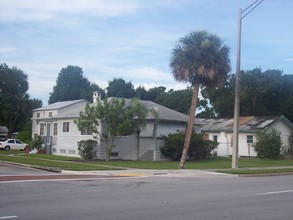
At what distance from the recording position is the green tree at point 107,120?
31.2 meters

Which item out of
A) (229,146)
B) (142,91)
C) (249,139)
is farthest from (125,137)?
(142,91)

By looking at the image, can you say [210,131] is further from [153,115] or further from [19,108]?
[19,108]

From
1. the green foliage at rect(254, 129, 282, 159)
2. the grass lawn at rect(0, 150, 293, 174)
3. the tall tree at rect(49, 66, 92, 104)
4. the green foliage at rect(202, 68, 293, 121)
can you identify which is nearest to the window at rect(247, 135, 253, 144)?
the green foliage at rect(254, 129, 282, 159)

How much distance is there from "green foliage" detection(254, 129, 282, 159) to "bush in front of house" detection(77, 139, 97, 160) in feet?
55.1

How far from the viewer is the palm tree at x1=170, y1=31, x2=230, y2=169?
25703 mm

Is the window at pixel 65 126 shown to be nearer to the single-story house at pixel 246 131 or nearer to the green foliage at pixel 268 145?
the single-story house at pixel 246 131

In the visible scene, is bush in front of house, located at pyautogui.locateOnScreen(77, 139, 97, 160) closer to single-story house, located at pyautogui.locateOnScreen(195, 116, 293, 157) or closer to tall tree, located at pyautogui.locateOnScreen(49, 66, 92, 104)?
single-story house, located at pyautogui.locateOnScreen(195, 116, 293, 157)

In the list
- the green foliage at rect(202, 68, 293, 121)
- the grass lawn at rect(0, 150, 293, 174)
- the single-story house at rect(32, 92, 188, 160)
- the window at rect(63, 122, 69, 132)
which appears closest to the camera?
the grass lawn at rect(0, 150, 293, 174)

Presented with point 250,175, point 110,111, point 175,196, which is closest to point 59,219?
point 175,196

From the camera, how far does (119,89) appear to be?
79.8 m

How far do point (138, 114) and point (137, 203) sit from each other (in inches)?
827

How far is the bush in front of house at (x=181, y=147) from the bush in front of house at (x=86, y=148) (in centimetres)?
581

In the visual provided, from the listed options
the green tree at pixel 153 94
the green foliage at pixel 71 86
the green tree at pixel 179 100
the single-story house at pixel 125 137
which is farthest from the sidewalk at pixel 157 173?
the green tree at pixel 153 94

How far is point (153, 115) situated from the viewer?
34406 millimetres
